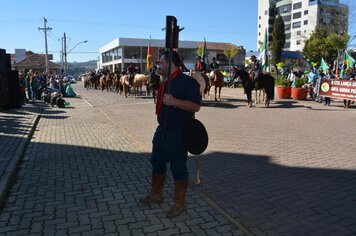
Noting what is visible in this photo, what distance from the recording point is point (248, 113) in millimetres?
15055

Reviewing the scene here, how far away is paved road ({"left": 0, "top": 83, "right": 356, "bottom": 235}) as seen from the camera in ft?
14.8

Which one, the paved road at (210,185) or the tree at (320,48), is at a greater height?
the tree at (320,48)

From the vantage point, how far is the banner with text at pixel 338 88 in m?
16.6

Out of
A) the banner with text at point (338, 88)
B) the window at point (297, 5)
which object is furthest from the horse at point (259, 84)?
the window at point (297, 5)

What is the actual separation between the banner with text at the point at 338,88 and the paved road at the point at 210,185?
5985mm

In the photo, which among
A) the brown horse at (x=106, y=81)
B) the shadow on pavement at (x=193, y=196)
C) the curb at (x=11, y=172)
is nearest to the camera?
the shadow on pavement at (x=193, y=196)

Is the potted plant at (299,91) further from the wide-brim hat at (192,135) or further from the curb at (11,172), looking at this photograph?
the wide-brim hat at (192,135)

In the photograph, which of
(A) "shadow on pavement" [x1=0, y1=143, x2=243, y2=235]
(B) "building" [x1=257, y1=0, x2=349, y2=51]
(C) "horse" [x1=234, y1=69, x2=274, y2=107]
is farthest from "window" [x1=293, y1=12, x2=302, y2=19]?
(A) "shadow on pavement" [x1=0, y1=143, x2=243, y2=235]

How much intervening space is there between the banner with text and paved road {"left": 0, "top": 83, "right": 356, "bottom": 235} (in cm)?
598

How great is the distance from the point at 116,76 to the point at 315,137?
2204 centimetres

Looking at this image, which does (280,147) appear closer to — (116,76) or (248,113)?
(248,113)

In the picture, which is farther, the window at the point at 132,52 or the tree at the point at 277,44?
the window at the point at 132,52

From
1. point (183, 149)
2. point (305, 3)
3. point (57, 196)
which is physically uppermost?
point (305, 3)

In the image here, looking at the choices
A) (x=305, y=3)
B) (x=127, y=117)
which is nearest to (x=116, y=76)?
(x=127, y=117)
